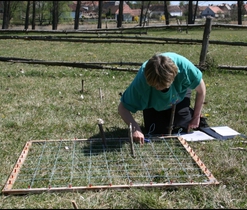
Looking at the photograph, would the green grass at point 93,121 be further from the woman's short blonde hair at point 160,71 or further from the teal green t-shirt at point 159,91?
the woman's short blonde hair at point 160,71

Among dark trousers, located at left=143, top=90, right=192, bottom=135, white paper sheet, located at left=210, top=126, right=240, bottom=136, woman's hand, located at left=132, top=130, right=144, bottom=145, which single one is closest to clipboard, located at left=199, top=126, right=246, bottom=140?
white paper sheet, located at left=210, top=126, right=240, bottom=136

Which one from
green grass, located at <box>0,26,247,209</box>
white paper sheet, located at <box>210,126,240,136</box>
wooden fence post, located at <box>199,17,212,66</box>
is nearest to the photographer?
green grass, located at <box>0,26,247,209</box>

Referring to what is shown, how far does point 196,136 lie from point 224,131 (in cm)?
33

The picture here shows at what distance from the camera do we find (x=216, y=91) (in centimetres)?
489

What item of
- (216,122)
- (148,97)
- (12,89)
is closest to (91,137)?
(148,97)

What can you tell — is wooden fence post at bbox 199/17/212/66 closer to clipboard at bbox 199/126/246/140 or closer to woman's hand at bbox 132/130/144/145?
clipboard at bbox 199/126/246/140

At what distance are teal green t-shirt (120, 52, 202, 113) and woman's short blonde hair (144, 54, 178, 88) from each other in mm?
305

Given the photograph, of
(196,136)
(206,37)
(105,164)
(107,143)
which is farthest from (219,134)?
(206,37)

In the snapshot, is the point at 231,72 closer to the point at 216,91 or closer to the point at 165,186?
the point at 216,91

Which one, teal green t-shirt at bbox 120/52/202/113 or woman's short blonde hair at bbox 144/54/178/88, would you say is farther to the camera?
teal green t-shirt at bbox 120/52/202/113

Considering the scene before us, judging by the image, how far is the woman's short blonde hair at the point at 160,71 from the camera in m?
2.32

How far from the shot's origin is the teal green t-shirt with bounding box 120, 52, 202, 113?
2740 mm

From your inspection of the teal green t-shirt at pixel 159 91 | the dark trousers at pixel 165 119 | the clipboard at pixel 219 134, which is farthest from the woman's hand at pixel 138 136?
the clipboard at pixel 219 134

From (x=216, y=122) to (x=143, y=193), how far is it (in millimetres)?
1829
